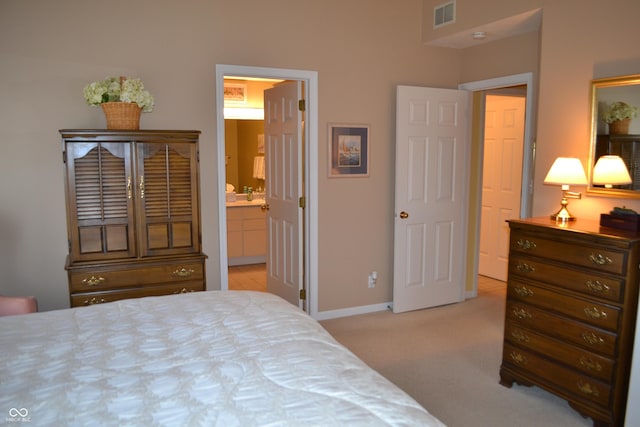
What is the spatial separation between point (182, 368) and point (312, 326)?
0.61 m

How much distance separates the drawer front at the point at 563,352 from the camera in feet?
8.73

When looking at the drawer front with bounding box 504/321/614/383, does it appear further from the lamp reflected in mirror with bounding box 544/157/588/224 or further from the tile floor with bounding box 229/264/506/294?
the tile floor with bounding box 229/264/506/294

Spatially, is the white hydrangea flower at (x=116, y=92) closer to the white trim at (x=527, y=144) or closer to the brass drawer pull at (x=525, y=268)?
the brass drawer pull at (x=525, y=268)

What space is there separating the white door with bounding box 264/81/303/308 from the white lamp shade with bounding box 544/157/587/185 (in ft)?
7.02

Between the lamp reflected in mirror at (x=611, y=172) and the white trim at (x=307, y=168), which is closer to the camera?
the lamp reflected in mirror at (x=611, y=172)

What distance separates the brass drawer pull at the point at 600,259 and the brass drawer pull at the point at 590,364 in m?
0.56

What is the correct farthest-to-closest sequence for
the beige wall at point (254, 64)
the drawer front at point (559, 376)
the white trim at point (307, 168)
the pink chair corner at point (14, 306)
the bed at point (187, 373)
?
1. the white trim at point (307, 168)
2. the beige wall at point (254, 64)
3. the drawer front at point (559, 376)
4. the pink chair corner at point (14, 306)
5. the bed at point (187, 373)

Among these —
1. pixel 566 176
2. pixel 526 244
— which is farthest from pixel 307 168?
pixel 566 176

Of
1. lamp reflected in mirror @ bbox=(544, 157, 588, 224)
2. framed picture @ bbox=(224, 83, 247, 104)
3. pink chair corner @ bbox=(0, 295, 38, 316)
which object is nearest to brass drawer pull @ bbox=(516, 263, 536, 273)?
lamp reflected in mirror @ bbox=(544, 157, 588, 224)

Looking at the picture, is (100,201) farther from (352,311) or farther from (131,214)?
(352,311)

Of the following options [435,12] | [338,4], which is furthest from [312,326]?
[435,12]

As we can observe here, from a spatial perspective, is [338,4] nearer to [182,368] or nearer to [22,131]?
[22,131]

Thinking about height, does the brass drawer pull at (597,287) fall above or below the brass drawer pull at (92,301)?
above

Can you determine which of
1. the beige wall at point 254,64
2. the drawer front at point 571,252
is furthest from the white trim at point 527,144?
the drawer front at point 571,252
